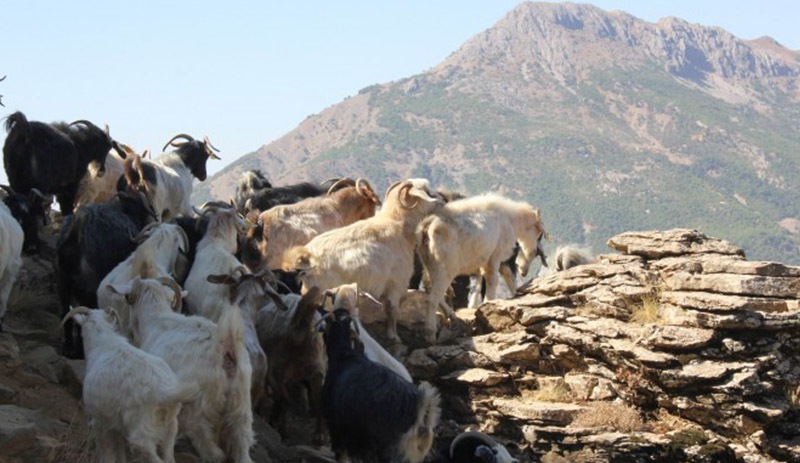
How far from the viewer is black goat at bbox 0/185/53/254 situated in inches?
418

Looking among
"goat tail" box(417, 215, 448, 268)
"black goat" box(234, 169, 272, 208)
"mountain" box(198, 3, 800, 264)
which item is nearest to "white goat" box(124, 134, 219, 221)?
"black goat" box(234, 169, 272, 208)

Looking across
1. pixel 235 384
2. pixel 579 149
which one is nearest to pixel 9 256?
pixel 235 384

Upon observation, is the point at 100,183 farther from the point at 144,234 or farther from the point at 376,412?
the point at 376,412

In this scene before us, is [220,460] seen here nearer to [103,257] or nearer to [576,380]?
[103,257]

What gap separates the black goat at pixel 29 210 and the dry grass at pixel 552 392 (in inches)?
201

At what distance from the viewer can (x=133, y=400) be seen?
6.78m

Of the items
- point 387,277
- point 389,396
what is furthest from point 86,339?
point 387,277

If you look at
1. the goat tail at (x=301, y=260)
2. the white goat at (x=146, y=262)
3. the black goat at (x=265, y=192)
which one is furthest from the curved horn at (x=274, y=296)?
the black goat at (x=265, y=192)

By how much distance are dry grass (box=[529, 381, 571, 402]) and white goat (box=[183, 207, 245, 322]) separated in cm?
313

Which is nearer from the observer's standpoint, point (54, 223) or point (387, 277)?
point (387, 277)

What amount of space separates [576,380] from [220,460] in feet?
13.9

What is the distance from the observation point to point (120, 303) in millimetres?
8578

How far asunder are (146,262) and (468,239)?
4.15 metres

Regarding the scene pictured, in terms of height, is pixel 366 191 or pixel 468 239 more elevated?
pixel 366 191
